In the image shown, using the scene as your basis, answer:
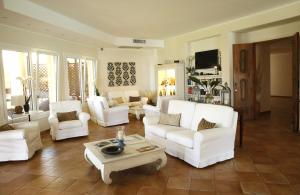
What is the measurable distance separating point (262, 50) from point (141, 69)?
4859mm

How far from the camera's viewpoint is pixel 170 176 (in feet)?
Result: 10.7

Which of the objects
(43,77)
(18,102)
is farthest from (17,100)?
(43,77)

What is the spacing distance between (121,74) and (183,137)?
6354 mm

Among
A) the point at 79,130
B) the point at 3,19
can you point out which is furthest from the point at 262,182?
the point at 3,19

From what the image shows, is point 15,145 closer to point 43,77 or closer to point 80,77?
point 43,77

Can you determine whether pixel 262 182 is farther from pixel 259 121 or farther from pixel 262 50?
pixel 262 50

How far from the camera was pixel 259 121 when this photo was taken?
22.1 feet

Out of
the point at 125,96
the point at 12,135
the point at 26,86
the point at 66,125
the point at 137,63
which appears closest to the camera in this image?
the point at 12,135

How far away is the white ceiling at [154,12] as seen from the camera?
4.80 metres

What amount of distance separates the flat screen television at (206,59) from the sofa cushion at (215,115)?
3.43 meters

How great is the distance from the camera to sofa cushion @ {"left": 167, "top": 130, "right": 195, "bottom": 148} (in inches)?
139

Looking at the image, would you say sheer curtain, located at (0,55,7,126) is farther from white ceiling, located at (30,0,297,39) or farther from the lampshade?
white ceiling, located at (30,0,297,39)

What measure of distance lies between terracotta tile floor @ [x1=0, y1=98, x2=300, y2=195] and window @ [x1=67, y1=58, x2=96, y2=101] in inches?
149

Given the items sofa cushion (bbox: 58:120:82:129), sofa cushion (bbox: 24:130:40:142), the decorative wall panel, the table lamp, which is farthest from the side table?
the decorative wall panel
